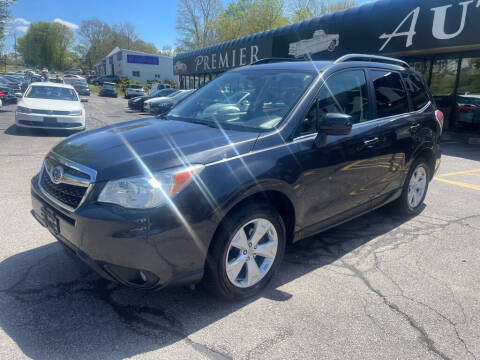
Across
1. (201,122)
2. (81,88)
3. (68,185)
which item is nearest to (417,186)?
(201,122)

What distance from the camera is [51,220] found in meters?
2.80

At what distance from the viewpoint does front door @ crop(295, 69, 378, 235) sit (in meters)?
3.19

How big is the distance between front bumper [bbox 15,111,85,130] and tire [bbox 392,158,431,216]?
932cm

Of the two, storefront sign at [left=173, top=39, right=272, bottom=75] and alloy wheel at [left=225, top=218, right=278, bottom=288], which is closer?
alloy wheel at [left=225, top=218, right=278, bottom=288]

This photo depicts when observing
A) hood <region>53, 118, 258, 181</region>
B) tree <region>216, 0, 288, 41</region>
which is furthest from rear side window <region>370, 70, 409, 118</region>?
tree <region>216, 0, 288, 41</region>

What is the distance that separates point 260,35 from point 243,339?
21196mm

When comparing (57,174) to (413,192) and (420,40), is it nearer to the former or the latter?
(413,192)

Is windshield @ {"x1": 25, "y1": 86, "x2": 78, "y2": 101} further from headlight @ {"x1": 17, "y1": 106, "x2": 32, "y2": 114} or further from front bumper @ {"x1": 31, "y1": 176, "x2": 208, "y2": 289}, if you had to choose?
front bumper @ {"x1": 31, "y1": 176, "x2": 208, "y2": 289}

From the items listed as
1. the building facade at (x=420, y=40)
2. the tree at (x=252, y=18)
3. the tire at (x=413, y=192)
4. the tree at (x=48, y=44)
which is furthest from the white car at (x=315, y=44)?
the tree at (x=48, y=44)

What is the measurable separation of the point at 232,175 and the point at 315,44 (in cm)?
1654

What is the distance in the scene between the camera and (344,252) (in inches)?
153

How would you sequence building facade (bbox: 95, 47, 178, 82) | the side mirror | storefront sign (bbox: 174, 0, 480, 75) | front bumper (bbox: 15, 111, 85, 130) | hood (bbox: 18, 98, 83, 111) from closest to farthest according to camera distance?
the side mirror, front bumper (bbox: 15, 111, 85, 130), hood (bbox: 18, 98, 83, 111), storefront sign (bbox: 174, 0, 480, 75), building facade (bbox: 95, 47, 178, 82)

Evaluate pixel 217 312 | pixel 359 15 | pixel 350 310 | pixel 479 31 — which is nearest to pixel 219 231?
pixel 217 312

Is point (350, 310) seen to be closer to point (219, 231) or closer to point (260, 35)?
point (219, 231)
